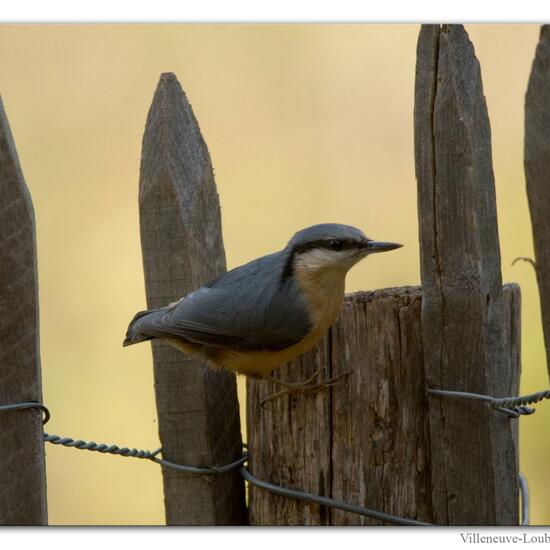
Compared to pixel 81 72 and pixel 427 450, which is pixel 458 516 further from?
pixel 81 72

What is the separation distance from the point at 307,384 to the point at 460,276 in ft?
1.33

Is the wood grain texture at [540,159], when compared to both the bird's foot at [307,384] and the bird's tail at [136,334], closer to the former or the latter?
the bird's foot at [307,384]

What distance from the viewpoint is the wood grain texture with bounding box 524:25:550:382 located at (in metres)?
1.69

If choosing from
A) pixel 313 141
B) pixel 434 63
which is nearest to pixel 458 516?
pixel 434 63

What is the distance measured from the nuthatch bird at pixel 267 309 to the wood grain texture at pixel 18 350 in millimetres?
251

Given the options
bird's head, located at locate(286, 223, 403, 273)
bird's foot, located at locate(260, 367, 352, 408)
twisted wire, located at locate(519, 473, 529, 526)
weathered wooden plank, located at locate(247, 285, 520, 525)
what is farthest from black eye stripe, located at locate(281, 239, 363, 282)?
twisted wire, located at locate(519, 473, 529, 526)

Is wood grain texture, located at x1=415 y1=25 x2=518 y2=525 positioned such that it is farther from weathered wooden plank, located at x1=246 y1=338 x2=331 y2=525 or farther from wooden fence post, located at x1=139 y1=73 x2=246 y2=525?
wooden fence post, located at x1=139 y1=73 x2=246 y2=525

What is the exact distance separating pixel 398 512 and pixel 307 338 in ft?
1.36

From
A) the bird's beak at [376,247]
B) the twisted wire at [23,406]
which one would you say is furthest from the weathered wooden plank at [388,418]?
the twisted wire at [23,406]

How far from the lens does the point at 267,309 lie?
1947mm

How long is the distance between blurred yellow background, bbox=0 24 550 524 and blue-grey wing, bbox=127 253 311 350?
0.45m

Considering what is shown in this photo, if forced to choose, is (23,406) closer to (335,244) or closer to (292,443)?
(292,443)

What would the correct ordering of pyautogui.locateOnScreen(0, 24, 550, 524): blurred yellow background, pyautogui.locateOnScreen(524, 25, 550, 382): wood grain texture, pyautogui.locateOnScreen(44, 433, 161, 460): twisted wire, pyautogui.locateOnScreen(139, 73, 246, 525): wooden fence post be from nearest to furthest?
pyautogui.locateOnScreen(524, 25, 550, 382): wood grain texture, pyautogui.locateOnScreen(44, 433, 161, 460): twisted wire, pyautogui.locateOnScreen(139, 73, 246, 525): wooden fence post, pyautogui.locateOnScreen(0, 24, 550, 524): blurred yellow background

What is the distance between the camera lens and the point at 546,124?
1695 millimetres
